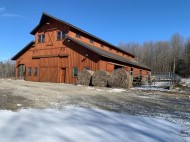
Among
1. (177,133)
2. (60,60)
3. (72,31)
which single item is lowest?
(177,133)

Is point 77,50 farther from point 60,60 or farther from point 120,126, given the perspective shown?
point 120,126

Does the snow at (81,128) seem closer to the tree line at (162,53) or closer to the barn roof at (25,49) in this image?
the barn roof at (25,49)

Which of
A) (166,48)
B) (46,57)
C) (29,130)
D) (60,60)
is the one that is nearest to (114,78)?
(60,60)

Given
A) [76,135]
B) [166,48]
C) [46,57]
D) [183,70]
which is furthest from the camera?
[166,48]

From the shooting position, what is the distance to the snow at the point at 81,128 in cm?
442

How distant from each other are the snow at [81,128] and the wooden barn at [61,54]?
17620mm

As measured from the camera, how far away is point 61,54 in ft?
90.5

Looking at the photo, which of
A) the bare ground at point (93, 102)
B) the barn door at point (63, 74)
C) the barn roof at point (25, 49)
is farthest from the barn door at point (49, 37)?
the bare ground at point (93, 102)

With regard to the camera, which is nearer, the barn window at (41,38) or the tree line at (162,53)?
the barn window at (41,38)

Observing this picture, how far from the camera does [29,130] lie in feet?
15.3

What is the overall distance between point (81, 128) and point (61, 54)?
907 inches

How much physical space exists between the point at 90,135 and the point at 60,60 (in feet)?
77.7

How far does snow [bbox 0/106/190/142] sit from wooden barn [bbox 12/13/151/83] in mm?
17620

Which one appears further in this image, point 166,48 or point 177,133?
point 166,48
